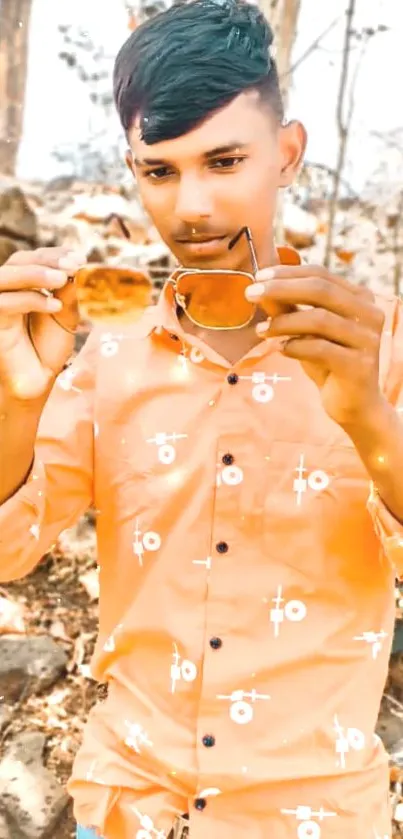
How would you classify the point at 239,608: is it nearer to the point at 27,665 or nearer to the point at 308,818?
the point at 308,818

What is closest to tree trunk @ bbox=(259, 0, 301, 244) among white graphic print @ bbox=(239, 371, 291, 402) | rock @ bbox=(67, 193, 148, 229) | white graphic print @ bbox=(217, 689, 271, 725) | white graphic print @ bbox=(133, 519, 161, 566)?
rock @ bbox=(67, 193, 148, 229)

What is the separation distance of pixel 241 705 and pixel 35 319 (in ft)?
1.08

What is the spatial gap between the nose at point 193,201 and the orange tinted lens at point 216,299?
51 mm

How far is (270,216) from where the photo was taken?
600 millimetres

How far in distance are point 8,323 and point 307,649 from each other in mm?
328

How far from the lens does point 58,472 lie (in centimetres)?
66

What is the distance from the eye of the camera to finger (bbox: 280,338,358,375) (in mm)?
466

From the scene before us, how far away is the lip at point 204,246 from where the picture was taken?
56 cm

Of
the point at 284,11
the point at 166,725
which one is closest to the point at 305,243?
the point at 284,11

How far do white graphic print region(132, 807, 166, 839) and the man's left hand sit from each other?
0.36m

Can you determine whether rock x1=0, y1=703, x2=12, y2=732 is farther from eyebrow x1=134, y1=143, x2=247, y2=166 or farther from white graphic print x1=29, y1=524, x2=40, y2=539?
eyebrow x1=134, y1=143, x2=247, y2=166

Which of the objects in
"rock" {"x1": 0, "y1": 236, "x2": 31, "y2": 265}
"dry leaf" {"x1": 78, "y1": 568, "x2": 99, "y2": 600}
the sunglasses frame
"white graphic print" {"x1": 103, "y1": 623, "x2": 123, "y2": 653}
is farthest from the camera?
"dry leaf" {"x1": 78, "y1": 568, "x2": 99, "y2": 600}

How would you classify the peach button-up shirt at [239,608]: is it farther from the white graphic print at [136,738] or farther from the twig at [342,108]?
the twig at [342,108]

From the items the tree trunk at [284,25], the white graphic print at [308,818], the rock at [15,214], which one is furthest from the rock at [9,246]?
the white graphic print at [308,818]
